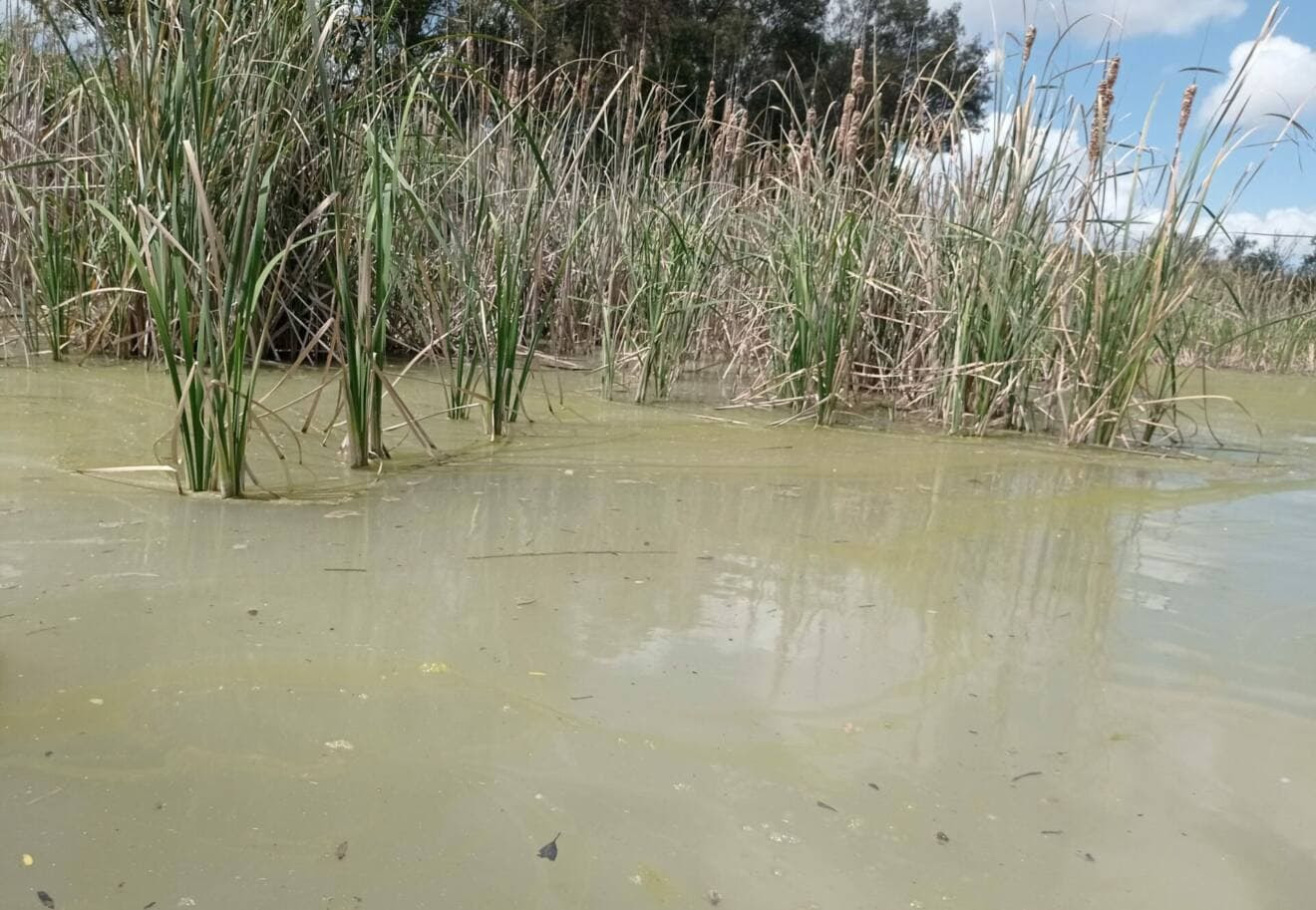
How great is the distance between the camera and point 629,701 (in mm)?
843

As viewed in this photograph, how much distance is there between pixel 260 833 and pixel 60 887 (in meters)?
0.11

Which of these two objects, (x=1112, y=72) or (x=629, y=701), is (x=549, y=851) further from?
(x=1112, y=72)

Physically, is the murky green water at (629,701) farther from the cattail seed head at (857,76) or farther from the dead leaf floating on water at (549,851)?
the cattail seed head at (857,76)

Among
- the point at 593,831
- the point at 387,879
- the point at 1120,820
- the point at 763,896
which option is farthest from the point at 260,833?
the point at 1120,820

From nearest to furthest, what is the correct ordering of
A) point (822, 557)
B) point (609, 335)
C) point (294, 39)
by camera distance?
point (822, 557), point (294, 39), point (609, 335)

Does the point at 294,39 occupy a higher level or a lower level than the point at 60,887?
higher

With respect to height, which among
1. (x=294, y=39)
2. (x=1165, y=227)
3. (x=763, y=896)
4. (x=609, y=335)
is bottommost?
(x=763, y=896)

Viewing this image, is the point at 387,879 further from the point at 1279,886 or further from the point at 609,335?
the point at 609,335

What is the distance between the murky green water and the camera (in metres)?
0.63

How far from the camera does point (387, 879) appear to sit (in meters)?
0.59

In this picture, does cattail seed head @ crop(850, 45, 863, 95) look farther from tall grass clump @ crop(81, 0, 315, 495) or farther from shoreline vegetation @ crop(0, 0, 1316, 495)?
tall grass clump @ crop(81, 0, 315, 495)

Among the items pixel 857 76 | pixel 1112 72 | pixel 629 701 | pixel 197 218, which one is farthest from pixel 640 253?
pixel 629 701

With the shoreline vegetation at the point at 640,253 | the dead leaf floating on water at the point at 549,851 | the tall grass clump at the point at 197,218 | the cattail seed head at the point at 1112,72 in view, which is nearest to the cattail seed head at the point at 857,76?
the shoreline vegetation at the point at 640,253

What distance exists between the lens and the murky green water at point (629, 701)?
2.06 feet
